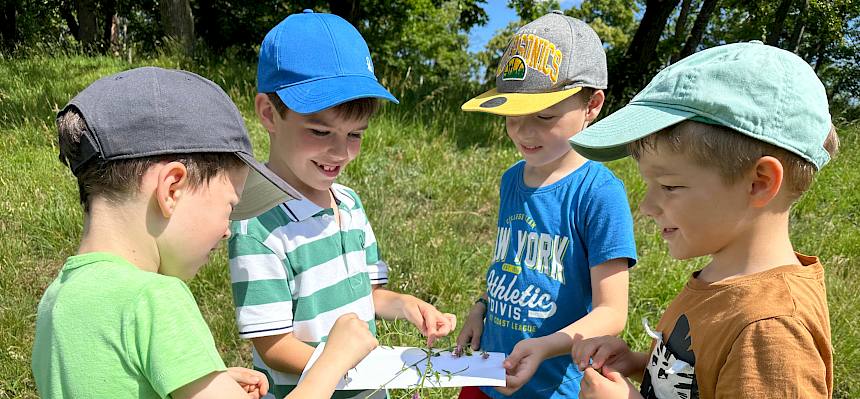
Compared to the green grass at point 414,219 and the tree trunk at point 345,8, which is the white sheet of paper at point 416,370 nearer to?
the green grass at point 414,219

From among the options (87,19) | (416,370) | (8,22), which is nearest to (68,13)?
(8,22)

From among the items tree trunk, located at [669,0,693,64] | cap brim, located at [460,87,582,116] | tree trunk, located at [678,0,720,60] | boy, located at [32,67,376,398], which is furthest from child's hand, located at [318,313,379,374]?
tree trunk, located at [669,0,693,64]

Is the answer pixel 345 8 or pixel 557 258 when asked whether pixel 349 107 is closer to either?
pixel 557 258

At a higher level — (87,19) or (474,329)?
(87,19)

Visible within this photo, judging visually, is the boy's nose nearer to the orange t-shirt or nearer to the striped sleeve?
the orange t-shirt

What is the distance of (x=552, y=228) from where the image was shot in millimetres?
2082

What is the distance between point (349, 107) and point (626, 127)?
93 centimetres

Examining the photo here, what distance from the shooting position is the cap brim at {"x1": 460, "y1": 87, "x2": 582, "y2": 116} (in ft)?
6.89

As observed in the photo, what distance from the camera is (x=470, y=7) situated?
15930mm

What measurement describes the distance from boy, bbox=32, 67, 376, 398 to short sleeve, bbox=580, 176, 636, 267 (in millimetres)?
889

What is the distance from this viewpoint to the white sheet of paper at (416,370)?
1745mm

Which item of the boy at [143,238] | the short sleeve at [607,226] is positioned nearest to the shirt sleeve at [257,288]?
the boy at [143,238]

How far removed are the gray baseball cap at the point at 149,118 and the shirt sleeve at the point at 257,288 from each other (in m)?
0.49

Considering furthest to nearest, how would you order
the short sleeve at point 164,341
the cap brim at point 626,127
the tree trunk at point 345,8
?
the tree trunk at point 345,8, the cap brim at point 626,127, the short sleeve at point 164,341
